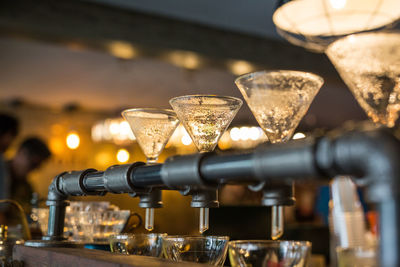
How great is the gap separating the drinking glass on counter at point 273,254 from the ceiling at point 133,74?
3.54 m

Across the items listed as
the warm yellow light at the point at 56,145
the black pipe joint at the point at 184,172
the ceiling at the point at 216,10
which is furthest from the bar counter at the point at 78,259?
the warm yellow light at the point at 56,145

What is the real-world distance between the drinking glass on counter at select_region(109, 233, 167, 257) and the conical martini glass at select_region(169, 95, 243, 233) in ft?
0.67

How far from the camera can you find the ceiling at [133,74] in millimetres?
4270

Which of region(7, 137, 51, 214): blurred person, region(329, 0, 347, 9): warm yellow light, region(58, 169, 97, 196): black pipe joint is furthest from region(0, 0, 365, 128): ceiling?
region(58, 169, 97, 196): black pipe joint

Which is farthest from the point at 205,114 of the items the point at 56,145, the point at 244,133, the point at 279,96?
the point at 56,145

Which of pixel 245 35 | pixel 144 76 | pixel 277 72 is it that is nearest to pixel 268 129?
pixel 277 72

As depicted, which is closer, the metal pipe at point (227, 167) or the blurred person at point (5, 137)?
the metal pipe at point (227, 167)

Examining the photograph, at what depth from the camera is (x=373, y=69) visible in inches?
30.9

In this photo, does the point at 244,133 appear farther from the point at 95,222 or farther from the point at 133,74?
the point at 95,222

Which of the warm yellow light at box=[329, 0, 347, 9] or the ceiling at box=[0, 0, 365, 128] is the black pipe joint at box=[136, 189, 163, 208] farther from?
the ceiling at box=[0, 0, 365, 128]

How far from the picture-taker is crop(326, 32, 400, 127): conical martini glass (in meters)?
0.73

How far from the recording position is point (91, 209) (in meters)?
1.26

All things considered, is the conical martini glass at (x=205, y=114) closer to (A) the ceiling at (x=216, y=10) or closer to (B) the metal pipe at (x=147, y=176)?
(B) the metal pipe at (x=147, y=176)

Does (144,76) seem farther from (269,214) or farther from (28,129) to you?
(269,214)
